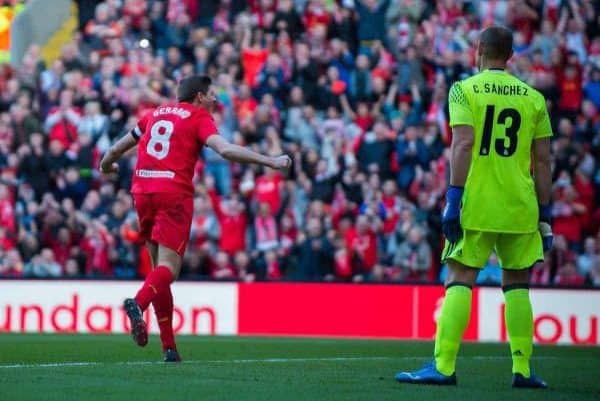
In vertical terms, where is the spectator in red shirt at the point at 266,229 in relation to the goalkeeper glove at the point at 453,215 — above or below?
below

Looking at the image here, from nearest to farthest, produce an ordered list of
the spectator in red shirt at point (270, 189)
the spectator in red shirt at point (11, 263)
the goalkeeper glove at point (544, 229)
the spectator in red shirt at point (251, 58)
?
the goalkeeper glove at point (544, 229), the spectator in red shirt at point (11, 263), the spectator in red shirt at point (270, 189), the spectator in red shirt at point (251, 58)

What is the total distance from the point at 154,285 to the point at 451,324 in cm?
236

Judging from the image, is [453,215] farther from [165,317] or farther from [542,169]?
[165,317]

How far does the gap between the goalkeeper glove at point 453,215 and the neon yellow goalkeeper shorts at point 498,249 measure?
8 centimetres

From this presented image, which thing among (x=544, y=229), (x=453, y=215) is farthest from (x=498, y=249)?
(x=453, y=215)

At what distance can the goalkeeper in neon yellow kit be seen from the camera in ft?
28.6

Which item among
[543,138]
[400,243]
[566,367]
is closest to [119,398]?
[543,138]

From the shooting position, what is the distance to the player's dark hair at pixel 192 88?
10562 millimetres

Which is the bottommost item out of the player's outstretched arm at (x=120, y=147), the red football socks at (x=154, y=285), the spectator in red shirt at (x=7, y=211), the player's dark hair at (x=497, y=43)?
the red football socks at (x=154, y=285)

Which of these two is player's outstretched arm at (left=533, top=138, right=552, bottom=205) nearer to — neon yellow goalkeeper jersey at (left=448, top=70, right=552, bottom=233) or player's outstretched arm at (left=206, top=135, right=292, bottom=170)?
neon yellow goalkeeper jersey at (left=448, top=70, right=552, bottom=233)

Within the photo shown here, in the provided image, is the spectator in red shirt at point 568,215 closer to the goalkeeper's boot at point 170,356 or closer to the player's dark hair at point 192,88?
the player's dark hair at point 192,88

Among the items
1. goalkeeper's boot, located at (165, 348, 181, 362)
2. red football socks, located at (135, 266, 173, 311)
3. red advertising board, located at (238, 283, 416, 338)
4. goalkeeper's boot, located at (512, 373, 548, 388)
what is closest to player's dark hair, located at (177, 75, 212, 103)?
red football socks, located at (135, 266, 173, 311)

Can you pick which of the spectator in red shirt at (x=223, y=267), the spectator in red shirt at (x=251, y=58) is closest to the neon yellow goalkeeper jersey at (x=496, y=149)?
the spectator in red shirt at (x=223, y=267)

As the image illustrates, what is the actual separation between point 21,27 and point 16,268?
598 cm
